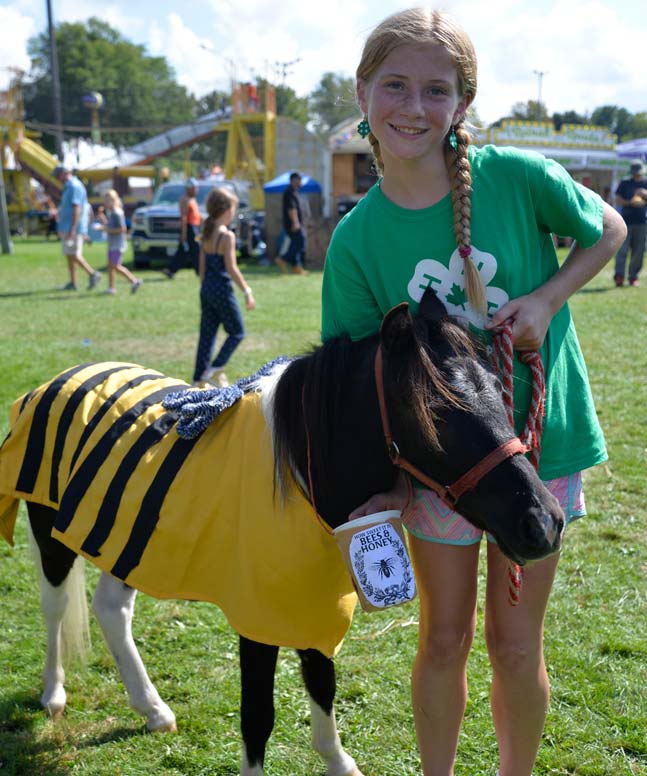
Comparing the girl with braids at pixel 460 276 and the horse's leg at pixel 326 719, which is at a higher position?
the girl with braids at pixel 460 276

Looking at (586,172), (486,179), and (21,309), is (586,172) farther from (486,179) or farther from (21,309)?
(486,179)

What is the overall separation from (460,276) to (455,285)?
1.1 inches

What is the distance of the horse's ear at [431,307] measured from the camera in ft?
6.15

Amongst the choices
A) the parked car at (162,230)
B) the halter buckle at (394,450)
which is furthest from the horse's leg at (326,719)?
the parked car at (162,230)

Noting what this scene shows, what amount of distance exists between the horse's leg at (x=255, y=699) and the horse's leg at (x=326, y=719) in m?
0.18

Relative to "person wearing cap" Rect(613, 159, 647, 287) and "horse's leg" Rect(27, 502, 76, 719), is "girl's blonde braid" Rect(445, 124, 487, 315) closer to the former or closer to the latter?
"horse's leg" Rect(27, 502, 76, 719)

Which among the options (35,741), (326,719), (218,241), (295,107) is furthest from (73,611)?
(295,107)

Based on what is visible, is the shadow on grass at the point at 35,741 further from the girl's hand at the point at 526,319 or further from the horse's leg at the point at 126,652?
the girl's hand at the point at 526,319

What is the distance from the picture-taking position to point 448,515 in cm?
198

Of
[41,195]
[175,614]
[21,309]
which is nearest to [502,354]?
[175,614]

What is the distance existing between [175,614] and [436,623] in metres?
1.89

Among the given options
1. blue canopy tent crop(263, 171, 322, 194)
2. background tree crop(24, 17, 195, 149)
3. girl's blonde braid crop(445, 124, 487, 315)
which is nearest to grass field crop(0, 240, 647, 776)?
girl's blonde braid crop(445, 124, 487, 315)

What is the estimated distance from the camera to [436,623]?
2.06 m

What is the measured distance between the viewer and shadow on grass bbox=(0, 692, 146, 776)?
8.84 ft
